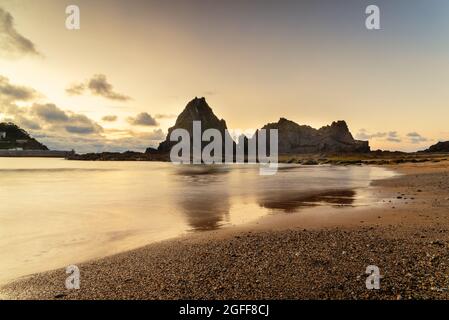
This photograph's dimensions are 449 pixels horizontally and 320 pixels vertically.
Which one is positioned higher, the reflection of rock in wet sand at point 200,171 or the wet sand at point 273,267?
the wet sand at point 273,267

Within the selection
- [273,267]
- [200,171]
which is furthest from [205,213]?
[200,171]

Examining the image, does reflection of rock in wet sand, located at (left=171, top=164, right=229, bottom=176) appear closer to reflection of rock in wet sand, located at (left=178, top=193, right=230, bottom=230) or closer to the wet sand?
reflection of rock in wet sand, located at (left=178, top=193, right=230, bottom=230)

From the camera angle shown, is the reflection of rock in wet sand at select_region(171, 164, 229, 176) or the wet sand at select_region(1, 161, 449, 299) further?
the reflection of rock in wet sand at select_region(171, 164, 229, 176)

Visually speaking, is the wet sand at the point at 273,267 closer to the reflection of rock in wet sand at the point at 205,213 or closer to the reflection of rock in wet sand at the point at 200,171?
the reflection of rock in wet sand at the point at 205,213

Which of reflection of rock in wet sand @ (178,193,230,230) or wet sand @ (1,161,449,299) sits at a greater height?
wet sand @ (1,161,449,299)

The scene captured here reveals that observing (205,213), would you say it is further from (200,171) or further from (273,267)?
(200,171)

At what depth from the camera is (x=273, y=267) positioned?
9234 millimetres

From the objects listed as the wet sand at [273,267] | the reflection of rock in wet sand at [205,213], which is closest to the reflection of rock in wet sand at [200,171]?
the reflection of rock in wet sand at [205,213]

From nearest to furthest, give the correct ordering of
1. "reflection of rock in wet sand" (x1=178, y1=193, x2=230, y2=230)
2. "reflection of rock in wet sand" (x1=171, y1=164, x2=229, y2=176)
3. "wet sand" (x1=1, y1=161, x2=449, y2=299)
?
"wet sand" (x1=1, y1=161, x2=449, y2=299), "reflection of rock in wet sand" (x1=178, y1=193, x2=230, y2=230), "reflection of rock in wet sand" (x1=171, y1=164, x2=229, y2=176)

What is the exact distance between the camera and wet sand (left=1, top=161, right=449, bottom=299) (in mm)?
7688

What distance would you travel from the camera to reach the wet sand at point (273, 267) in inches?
303

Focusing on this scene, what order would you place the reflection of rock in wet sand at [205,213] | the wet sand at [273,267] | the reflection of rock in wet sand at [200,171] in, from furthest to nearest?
the reflection of rock in wet sand at [200,171], the reflection of rock in wet sand at [205,213], the wet sand at [273,267]

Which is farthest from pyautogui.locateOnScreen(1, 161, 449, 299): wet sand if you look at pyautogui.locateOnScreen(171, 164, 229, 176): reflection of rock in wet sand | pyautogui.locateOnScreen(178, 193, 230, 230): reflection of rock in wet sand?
pyautogui.locateOnScreen(171, 164, 229, 176): reflection of rock in wet sand
